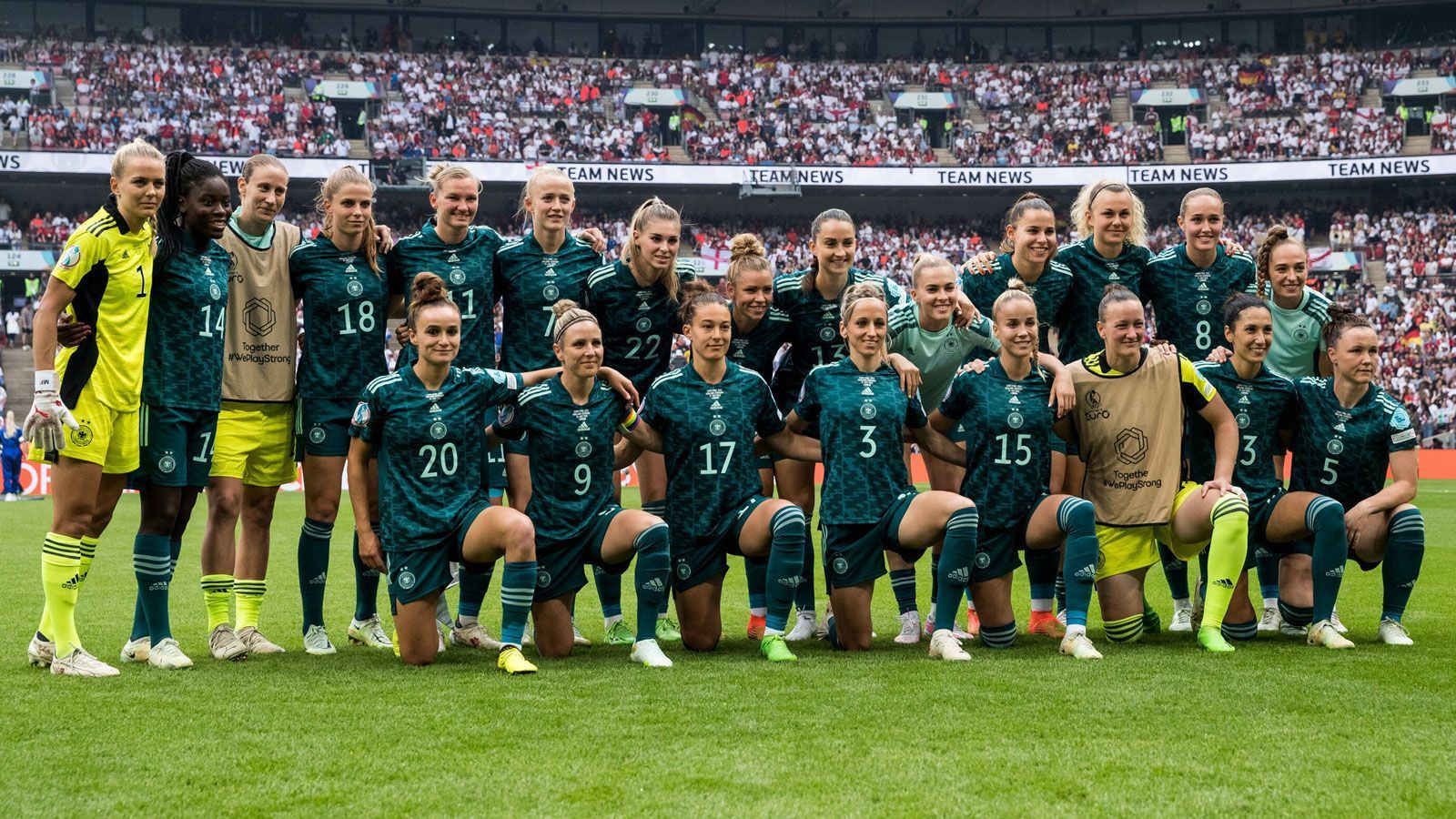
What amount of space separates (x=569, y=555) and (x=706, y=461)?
2.39 feet

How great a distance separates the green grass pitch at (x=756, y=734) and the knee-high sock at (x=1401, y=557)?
31cm

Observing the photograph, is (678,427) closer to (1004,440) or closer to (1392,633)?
(1004,440)

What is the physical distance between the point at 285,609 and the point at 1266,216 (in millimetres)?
34777

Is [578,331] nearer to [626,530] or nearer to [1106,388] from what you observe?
[626,530]

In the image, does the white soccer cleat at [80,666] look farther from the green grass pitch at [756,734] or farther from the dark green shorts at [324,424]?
the dark green shorts at [324,424]

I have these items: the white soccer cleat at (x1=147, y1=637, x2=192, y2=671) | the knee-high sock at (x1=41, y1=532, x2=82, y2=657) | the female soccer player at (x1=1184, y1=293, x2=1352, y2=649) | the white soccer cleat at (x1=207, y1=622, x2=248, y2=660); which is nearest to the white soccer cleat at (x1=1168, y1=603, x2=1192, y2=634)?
the female soccer player at (x1=1184, y1=293, x2=1352, y2=649)

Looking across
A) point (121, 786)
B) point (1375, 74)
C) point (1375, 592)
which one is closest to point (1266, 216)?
point (1375, 74)

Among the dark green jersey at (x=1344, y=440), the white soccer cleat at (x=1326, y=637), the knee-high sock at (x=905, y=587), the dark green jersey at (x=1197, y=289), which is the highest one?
the dark green jersey at (x=1197, y=289)

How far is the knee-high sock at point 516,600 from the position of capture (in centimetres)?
555

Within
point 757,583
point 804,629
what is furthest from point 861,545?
point 804,629

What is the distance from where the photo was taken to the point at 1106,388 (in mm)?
6320

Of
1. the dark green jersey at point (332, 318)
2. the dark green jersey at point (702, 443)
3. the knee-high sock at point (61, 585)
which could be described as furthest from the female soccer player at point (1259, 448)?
the knee-high sock at point (61, 585)

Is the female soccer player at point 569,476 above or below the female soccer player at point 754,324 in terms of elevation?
below

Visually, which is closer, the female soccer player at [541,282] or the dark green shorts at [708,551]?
the dark green shorts at [708,551]
